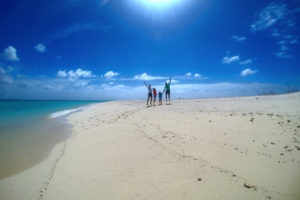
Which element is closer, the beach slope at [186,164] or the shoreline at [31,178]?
the beach slope at [186,164]

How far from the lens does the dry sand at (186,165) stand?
344cm

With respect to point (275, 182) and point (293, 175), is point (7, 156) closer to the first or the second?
point (275, 182)

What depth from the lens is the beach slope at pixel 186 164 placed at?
3439 millimetres

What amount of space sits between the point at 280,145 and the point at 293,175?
192cm

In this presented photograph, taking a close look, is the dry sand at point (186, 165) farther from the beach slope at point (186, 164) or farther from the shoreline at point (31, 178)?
the shoreline at point (31, 178)

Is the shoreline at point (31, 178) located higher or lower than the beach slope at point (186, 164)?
lower

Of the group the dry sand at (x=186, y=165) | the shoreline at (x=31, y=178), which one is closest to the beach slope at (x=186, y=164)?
the dry sand at (x=186, y=165)

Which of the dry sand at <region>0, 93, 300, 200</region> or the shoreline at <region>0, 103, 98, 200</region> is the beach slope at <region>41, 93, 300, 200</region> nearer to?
the dry sand at <region>0, 93, 300, 200</region>

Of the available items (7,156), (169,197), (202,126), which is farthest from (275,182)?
(7,156)

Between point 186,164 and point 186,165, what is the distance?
53 millimetres

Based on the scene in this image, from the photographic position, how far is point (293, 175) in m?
3.92

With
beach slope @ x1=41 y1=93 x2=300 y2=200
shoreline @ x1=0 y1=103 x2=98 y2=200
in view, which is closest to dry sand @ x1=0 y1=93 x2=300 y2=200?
beach slope @ x1=41 y1=93 x2=300 y2=200

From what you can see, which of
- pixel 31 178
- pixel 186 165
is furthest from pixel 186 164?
pixel 31 178

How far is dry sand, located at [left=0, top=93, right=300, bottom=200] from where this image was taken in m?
3.44
